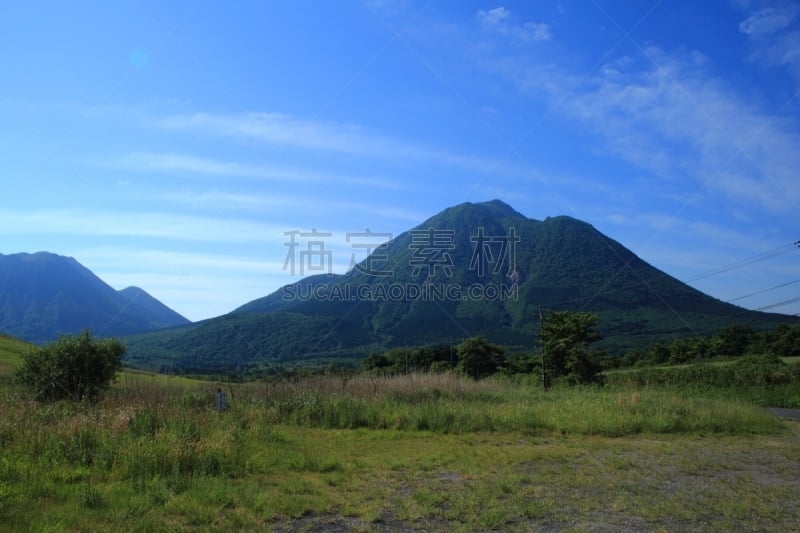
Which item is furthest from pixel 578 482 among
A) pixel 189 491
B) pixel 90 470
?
pixel 90 470

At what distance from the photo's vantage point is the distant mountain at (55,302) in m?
121

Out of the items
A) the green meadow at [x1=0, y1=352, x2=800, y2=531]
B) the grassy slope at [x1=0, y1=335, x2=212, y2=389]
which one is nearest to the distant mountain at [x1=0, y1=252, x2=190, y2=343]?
the grassy slope at [x1=0, y1=335, x2=212, y2=389]

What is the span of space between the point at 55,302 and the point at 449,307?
102 meters

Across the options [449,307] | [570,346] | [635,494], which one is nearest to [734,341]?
[570,346]

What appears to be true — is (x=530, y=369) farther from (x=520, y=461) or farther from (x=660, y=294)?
(x=660, y=294)

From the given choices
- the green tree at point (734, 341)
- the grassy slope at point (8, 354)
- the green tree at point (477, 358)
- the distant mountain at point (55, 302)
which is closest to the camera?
the grassy slope at point (8, 354)

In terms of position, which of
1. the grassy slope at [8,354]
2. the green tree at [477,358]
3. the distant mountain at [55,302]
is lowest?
the green tree at [477,358]

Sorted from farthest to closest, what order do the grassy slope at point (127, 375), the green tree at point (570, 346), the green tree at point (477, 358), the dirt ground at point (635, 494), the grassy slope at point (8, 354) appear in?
the green tree at point (477, 358) → the green tree at point (570, 346) → the grassy slope at point (8, 354) → the grassy slope at point (127, 375) → the dirt ground at point (635, 494)

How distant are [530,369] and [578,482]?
35.9 m

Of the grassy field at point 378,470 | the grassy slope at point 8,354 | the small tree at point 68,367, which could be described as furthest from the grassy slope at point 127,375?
the grassy field at point 378,470

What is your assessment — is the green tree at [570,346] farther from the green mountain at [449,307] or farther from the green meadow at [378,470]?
the green mountain at [449,307]

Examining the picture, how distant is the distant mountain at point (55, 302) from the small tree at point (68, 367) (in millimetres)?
103475

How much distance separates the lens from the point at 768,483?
757 centimetres

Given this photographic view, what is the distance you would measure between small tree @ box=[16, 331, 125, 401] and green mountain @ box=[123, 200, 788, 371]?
2133 inches
